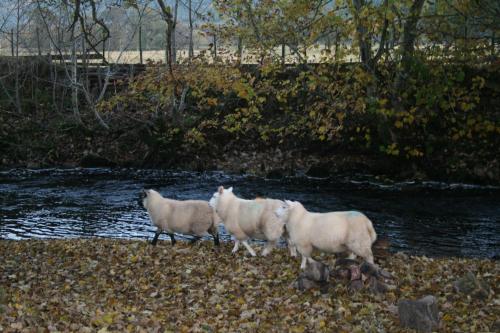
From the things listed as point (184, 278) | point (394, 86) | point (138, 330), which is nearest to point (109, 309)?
point (138, 330)

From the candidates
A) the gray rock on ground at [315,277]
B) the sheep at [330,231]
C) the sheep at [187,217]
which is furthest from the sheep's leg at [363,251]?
the sheep at [187,217]

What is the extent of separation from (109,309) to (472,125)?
67.3 ft

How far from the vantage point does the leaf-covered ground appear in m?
9.12

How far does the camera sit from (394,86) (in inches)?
936

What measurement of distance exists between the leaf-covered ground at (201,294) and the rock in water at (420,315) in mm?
218

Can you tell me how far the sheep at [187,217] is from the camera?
1386 cm

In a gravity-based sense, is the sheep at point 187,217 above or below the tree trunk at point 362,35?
below

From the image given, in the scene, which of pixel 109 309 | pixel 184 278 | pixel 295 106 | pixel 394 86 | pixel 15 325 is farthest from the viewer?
pixel 295 106

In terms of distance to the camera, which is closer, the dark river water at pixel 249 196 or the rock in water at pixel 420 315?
the rock in water at pixel 420 315

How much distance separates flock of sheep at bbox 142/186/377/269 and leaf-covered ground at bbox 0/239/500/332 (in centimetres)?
48

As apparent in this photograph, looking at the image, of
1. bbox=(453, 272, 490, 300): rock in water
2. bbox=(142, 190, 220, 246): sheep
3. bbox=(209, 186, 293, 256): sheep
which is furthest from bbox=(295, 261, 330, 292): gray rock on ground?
bbox=(142, 190, 220, 246): sheep

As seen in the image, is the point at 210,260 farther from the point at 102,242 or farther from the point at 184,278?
the point at 102,242

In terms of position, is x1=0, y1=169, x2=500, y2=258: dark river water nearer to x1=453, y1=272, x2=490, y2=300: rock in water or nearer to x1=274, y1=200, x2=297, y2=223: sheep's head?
x1=453, y1=272, x2=490, y2=300: rock in water

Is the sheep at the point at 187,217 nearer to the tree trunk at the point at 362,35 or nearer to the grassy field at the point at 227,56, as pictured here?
the tree trunk at the point at 362,35
